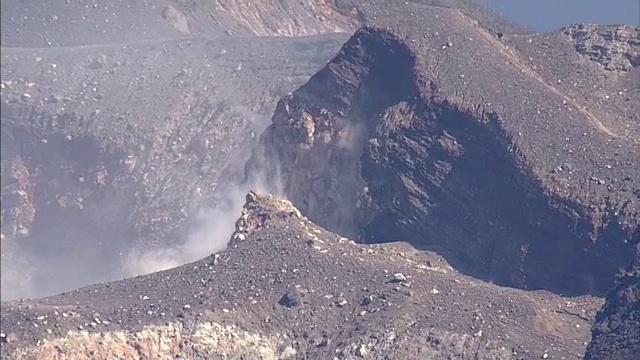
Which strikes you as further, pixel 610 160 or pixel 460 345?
pixel 610 160

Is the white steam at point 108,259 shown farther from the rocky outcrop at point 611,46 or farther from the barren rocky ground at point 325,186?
the rocky outcrop at point 611,46

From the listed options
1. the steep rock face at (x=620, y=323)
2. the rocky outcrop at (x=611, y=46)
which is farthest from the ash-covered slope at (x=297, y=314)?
the rocky outcrop at (x=611, y=46)

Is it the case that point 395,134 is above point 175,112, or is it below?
below

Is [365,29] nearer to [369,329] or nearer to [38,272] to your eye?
[369,329]

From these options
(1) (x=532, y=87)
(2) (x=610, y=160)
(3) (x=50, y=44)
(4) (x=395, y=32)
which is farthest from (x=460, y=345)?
(3) (x=50, y=44)

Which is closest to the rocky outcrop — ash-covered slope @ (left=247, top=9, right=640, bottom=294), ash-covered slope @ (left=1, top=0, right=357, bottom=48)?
ash-covered slope @ (left=247, top=9, right=640, bottom=294)

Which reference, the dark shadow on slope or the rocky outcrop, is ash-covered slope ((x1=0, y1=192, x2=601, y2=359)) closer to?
the dark shadow on slope

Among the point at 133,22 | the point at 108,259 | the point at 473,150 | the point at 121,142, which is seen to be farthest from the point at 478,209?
the point at 133,22
